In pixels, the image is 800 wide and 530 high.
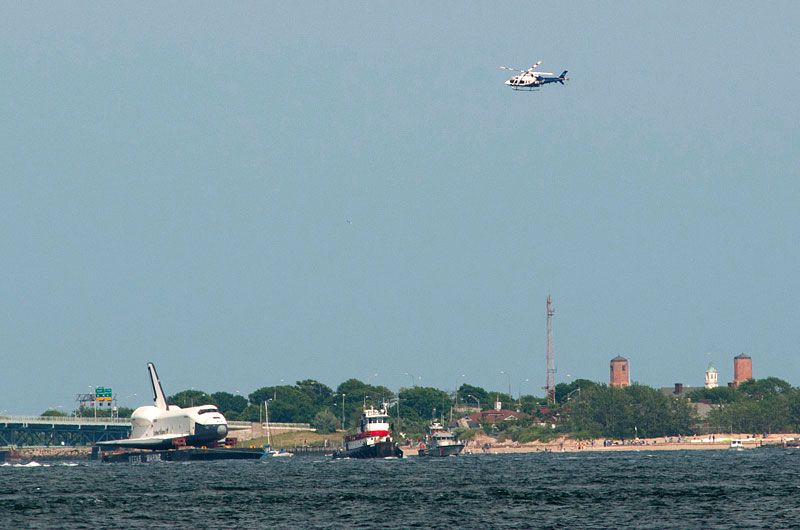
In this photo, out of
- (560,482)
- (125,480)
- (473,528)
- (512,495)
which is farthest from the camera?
(125,480)

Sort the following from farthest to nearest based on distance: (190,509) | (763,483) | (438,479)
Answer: (438,479)
(763,483)
(190,509)

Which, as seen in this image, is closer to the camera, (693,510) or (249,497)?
(693,510)

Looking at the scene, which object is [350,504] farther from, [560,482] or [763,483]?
[763,483]

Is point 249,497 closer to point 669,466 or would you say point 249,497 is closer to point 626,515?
point 626,515

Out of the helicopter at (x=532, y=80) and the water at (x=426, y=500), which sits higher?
the helicopter at (x=532, y=80)

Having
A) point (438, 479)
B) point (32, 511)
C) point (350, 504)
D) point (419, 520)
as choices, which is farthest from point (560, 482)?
point (32, 511)

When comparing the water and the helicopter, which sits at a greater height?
the helicopter

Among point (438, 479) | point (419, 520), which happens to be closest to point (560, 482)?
point (438, 479)
